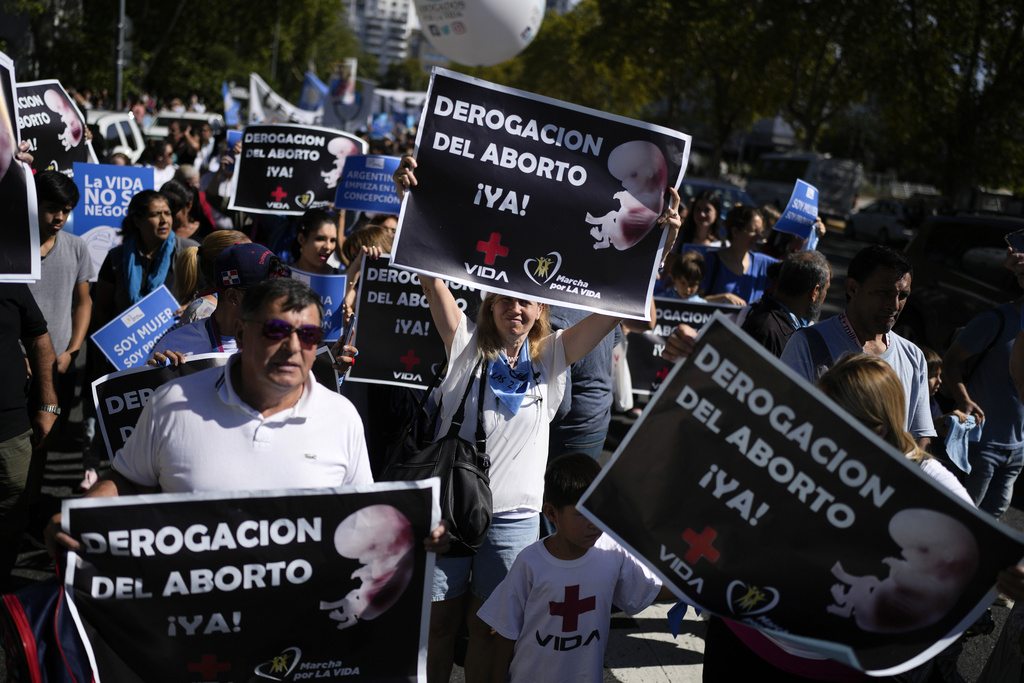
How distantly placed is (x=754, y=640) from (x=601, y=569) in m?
0.54

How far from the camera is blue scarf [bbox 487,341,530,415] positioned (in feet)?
10.7

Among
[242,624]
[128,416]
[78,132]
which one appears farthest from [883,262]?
[78,132]

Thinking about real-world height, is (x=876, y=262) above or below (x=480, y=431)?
above

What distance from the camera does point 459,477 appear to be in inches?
121

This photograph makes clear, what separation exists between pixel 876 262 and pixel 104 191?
567 centimetres

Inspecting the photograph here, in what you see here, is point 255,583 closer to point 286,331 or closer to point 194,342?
point 286,331

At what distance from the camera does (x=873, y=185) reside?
5625 centimetres

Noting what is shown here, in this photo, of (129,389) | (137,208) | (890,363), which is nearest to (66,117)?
(137,208)

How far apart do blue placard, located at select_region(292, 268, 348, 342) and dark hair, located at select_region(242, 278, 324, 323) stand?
2174 millimetres

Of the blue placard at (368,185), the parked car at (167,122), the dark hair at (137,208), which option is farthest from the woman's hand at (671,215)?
the parked car at (167,122)

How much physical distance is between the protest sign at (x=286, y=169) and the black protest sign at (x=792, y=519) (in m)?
5.22

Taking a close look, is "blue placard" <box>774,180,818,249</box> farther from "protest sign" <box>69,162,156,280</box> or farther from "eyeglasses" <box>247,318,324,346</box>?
"eyeglasses" <box>247,318,324,346</box>

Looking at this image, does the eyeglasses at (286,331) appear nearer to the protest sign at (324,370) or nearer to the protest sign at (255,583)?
the protest sign at (255,583)

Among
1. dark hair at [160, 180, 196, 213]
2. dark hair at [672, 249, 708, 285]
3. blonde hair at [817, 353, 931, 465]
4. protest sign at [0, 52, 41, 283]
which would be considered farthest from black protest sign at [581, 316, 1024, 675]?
dark hair at [160, 180, 196, 213]
